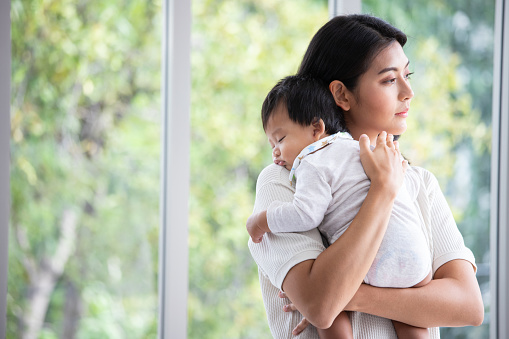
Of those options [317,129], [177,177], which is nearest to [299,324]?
[317,129]

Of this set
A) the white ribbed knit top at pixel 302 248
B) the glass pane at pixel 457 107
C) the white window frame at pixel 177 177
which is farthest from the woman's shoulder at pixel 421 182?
the glass pane at pixel 457 107

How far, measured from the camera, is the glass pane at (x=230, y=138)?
7.33 ft

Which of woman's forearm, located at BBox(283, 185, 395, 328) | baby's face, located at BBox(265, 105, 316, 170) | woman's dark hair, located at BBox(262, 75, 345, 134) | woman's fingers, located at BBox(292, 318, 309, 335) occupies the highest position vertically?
woman's dark hair, located at BBox(262, 75, 345, 134)

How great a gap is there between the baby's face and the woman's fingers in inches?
14.4

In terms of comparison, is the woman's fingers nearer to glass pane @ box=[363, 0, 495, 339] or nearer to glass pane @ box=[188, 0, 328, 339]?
glass pane @ box=[188, 0, 328, 339]

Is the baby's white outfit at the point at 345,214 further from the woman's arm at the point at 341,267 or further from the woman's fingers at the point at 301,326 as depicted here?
the woman's fingers at the point at 301,326

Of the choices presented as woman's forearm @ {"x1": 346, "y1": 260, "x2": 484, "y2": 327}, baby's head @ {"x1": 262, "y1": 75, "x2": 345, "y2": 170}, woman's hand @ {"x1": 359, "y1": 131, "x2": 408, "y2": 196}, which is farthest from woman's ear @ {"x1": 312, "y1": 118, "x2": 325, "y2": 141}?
woman's forearm @ {"x1": 346, "y1": 260, "x2": 484, "y2": 327}

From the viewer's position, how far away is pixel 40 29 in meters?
2.01

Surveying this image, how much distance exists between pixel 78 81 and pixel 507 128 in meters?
2.02

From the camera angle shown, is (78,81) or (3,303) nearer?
(3,303)

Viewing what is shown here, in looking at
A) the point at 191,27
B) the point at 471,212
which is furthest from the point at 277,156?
the point at 471,212

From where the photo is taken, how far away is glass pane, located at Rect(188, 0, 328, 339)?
7.33 ft

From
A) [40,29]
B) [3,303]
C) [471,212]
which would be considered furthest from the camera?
[471,212]

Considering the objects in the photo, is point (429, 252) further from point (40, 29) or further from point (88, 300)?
point (40, 29)
